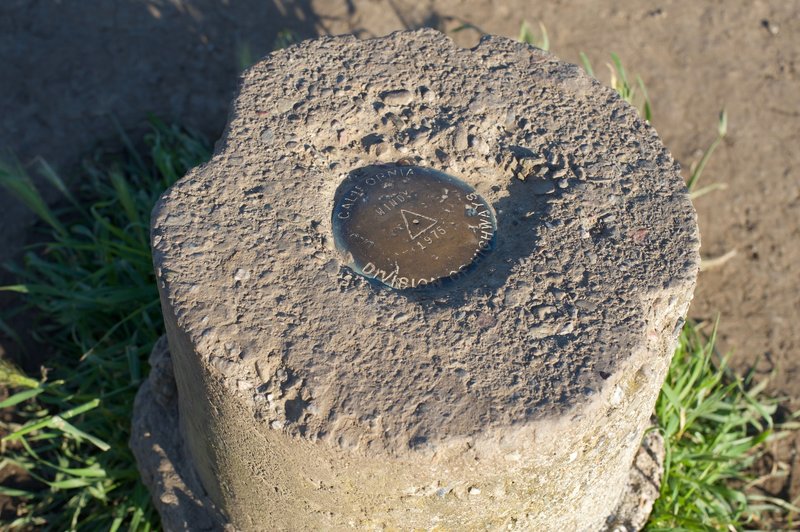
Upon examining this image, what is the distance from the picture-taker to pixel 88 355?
109 inches

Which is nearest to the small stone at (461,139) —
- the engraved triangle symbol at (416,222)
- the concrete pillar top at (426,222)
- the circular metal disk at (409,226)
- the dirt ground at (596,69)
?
the concrete pillar top at (426,222)

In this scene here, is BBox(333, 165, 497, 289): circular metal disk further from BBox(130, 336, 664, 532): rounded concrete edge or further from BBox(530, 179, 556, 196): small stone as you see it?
BBox(130, 336, 664, 532): rounded concrete edge

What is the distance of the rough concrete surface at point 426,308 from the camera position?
1684 millimetres

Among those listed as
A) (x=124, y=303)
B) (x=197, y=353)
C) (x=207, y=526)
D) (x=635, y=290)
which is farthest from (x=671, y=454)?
(x=124, y=303)

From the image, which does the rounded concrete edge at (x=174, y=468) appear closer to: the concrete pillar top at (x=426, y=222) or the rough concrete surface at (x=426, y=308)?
the rough concrete surface at (x=426, y=308)

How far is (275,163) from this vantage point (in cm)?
205

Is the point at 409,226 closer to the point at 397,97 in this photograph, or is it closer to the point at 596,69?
the point at 397,97

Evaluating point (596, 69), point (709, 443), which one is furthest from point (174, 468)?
point (596, 69)

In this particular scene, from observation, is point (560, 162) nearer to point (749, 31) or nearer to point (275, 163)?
point (275, 163)

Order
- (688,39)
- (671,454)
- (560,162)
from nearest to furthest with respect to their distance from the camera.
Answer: (560,162)
(671,454)
(688,39)

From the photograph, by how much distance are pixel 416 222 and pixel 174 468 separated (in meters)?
1.10

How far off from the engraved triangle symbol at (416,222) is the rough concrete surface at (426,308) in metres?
0.16

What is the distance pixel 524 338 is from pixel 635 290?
29 centimetres

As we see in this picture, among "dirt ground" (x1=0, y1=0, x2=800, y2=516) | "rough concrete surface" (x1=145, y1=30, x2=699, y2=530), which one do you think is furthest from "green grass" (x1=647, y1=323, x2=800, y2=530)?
"rough concrete surface" (x1=145, y1=30, x2=699, y2=530)
